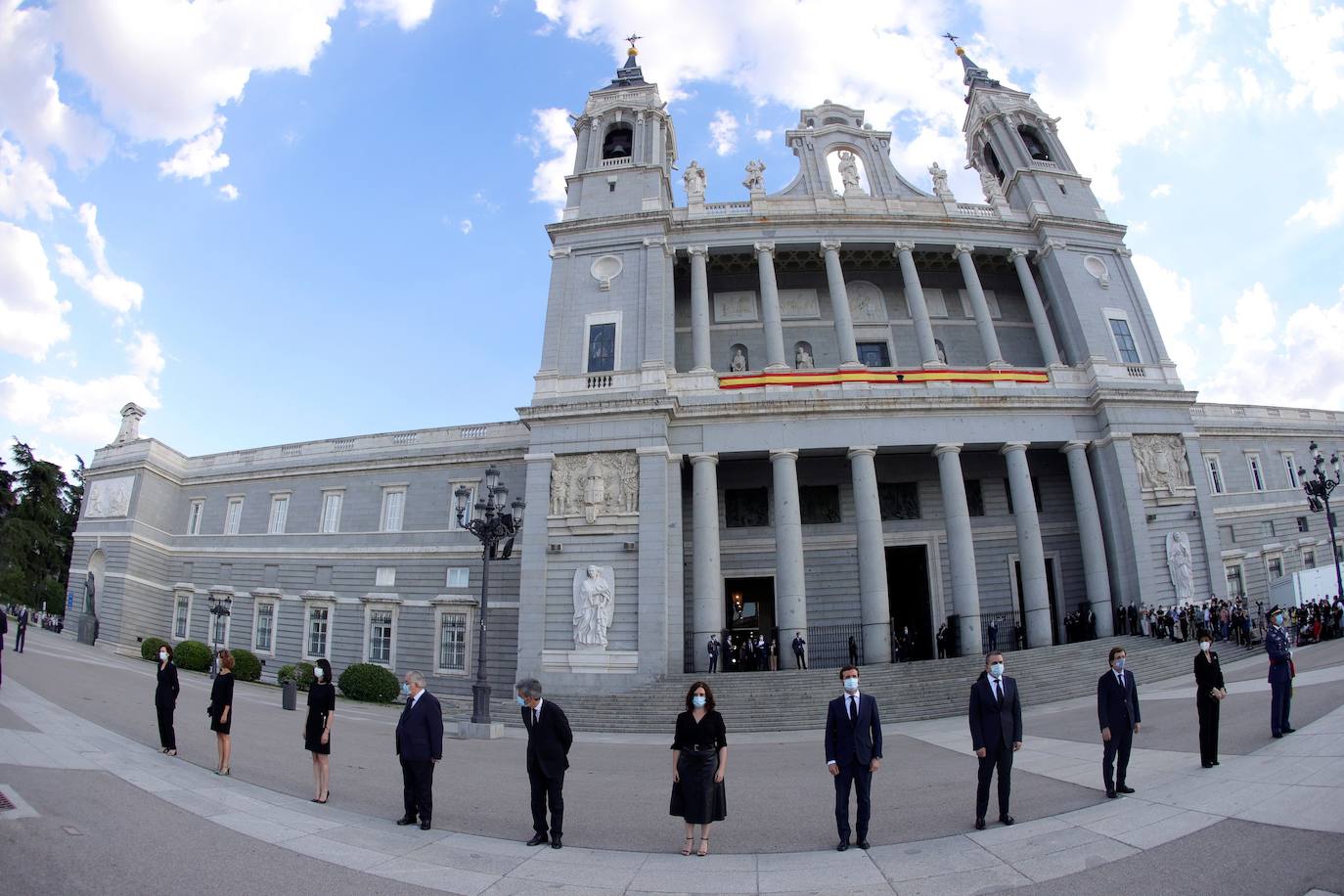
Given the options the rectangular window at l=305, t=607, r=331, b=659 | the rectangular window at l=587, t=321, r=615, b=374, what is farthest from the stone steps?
the rectangular window at l=305, t=607, r=331, b=659

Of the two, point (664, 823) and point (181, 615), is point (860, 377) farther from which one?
point (181, 615)

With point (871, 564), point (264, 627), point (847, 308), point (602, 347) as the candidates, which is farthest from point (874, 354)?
point (264, 627)

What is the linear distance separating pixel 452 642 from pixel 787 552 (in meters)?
14.8

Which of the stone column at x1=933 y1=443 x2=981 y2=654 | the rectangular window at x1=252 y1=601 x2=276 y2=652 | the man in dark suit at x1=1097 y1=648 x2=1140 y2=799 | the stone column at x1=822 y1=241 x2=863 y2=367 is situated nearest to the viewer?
the man in dark suit at x1=1097 y1=648 x2=1140 y2=799

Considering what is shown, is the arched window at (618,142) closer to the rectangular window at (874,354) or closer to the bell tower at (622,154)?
the bell tower at (622,154)

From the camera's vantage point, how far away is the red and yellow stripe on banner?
2553 cm

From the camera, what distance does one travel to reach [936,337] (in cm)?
3105

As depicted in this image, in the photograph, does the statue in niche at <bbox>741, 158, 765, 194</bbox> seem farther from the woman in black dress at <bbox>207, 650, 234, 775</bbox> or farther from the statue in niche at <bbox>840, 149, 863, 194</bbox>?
the woman in black dress at <bbox>207, 650, 234, 775</bbox>

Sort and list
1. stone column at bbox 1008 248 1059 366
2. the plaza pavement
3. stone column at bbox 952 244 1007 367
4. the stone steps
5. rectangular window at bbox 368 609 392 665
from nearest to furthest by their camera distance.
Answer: the plaza pavement
the stone steps
stone column at bbox 952 244 1007 367
stone column at bbox 1008 248 1059 366
rectangular window at bbox 368 609 392 665

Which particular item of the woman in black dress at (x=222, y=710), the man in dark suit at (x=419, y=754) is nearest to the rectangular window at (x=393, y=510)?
the woman in black dress at (x=222, y=710)

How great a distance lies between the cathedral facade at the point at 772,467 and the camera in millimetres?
23828

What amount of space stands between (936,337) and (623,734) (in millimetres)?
23036

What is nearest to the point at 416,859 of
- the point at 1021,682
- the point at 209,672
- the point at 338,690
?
the point at 1021,682

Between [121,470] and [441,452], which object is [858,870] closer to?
[441,452]
